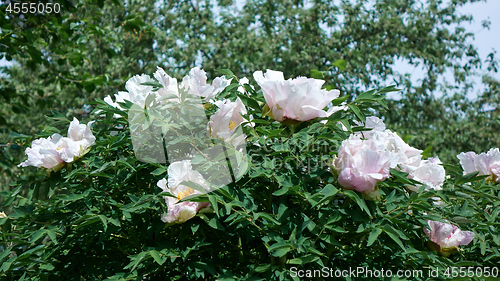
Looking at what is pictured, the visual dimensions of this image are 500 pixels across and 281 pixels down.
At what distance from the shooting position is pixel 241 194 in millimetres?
1225

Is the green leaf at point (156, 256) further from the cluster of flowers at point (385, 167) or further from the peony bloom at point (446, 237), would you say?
the peony bloom at point (446, 237)

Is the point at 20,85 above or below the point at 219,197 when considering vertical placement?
below

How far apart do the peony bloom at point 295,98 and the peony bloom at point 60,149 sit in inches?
23.5

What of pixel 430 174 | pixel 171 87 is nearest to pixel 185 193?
pixel 171 87

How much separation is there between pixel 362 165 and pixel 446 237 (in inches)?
18.7

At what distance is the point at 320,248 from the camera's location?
1308mm

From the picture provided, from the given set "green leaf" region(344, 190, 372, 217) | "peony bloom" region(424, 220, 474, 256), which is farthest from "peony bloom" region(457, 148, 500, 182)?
"green leaf" region(344, 190, 372, 217)

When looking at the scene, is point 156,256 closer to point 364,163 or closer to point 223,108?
point 223,108

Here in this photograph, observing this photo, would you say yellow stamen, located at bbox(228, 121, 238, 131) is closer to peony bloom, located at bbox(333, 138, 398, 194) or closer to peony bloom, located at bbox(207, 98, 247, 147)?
peony bloom, located at bbox(207, 98, 247, 147)

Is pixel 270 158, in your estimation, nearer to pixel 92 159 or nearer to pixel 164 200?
pixel 164 200

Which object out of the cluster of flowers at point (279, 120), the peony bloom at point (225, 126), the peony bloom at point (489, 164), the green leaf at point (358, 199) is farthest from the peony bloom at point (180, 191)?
the peony bloom at point (489, 164)

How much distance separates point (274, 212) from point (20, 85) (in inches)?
525

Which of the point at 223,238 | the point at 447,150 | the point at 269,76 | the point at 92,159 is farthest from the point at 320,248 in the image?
the point at 447,150

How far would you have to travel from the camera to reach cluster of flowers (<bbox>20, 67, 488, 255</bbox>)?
114 centimetres
